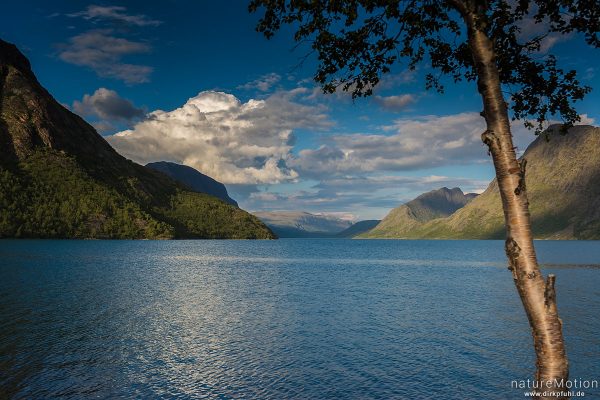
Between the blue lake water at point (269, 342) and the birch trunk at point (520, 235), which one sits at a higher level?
the birch trunk at point (520, 235)

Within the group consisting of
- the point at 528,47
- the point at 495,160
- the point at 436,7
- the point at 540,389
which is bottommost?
the point at 540,389

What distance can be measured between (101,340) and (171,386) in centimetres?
1573

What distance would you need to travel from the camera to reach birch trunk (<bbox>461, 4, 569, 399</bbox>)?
11719 mm

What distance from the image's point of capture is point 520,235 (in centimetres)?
1179

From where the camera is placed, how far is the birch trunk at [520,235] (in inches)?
461

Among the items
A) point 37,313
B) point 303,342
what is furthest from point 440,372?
point 37,313

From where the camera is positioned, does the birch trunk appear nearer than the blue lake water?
Answer: Yes

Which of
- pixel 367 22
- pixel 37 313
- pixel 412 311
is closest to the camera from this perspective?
pixel 367 22

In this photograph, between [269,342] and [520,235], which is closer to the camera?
[520,235]

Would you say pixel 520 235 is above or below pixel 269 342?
above

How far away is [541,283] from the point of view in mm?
11688

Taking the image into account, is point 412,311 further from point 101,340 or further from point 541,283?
point 541,283

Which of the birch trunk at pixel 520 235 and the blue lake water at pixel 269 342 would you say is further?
the blue lake water at pixel 269 342

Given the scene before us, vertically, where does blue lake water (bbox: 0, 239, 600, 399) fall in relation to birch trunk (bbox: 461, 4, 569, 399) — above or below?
below
